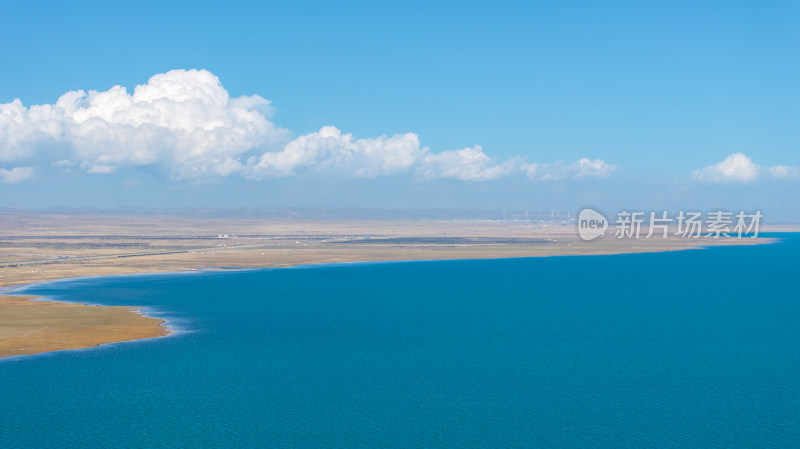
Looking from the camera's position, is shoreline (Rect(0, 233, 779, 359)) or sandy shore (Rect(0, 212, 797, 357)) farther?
sandy shore (Rect(0, 212, 797, 357))

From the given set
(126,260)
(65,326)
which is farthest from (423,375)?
(126,260)

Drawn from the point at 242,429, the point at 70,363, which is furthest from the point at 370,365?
the point at 70,363

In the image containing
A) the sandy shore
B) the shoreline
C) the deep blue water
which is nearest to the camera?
the deep blue water

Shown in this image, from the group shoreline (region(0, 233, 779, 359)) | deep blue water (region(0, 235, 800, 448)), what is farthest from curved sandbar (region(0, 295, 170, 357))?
deep blue water (region(0, 235, 800, 448))

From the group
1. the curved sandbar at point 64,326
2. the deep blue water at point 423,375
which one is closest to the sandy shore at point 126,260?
the curved sandbar at point 64,326

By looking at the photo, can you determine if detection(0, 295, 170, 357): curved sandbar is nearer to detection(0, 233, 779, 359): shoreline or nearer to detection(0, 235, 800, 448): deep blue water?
detection(0, 233, 779, 359): shoreline

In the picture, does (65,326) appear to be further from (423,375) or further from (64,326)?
(423,375)
